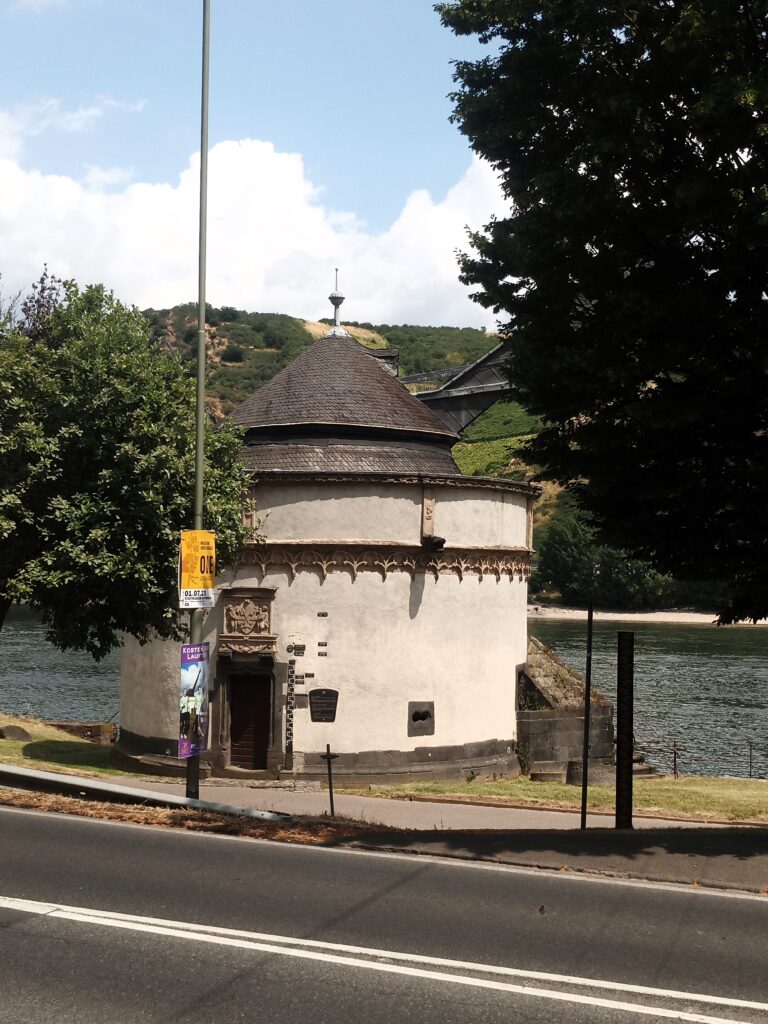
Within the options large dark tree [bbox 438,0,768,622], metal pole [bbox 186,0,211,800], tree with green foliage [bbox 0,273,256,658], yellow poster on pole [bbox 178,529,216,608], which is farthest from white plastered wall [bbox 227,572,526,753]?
large dark tree [bbox 438,0,768,622]

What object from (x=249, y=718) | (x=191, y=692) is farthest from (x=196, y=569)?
(x=249, y=718)

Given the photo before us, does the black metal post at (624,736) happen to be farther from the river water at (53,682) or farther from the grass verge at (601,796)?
the river water at (53,682)

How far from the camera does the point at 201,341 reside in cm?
1614

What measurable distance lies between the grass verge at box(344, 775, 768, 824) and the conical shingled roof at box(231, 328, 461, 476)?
710cm

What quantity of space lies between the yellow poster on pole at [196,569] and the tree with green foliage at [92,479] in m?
3.18

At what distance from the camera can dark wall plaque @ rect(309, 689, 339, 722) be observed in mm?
22594

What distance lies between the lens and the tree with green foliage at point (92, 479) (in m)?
18.9

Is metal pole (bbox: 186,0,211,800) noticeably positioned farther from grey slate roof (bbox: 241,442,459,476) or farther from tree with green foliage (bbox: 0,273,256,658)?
grey slate roof (bbox: 241,442,459,476)

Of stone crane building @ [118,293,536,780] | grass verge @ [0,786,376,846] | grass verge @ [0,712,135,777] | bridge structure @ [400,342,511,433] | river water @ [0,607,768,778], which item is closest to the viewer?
grass verge @ [0,786,376,846]

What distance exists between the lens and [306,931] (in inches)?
330

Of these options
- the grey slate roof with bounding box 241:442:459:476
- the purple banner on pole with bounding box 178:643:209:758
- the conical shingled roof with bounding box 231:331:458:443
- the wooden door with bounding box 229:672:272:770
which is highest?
the conical shingled roof with bounding box 231:331:458:443

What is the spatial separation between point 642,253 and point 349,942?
8.40 m

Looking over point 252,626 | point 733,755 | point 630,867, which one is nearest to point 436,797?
point 252,626

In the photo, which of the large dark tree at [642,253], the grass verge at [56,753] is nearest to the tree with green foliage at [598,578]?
the grass verge at [56,753]
